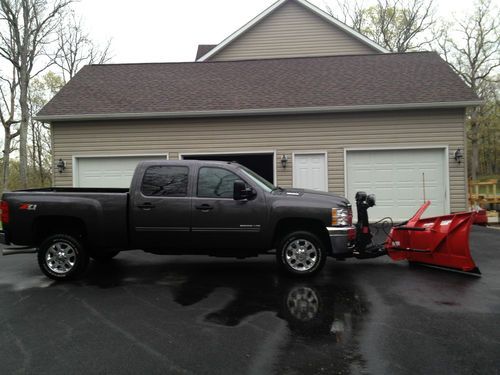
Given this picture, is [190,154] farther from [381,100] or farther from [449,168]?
[449,168]

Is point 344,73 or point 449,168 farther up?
point 344,73

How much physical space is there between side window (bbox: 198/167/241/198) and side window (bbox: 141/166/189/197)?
265mm

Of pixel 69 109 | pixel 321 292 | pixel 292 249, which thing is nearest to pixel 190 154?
pixel 69 109

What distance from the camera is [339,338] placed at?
4016 millimetres

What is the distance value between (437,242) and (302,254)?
2300 millimetres

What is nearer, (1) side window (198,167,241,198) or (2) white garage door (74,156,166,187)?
(1) side window (198,167,241,198)

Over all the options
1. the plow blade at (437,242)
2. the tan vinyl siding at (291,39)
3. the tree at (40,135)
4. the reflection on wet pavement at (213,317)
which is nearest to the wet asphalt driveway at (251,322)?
the reflection on wet pavement at (213,317)

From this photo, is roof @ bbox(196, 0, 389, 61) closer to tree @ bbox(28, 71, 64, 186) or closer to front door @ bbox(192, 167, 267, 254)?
front door @ bbox(192, 167, 267, 254)

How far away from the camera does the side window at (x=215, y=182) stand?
643 centimetres

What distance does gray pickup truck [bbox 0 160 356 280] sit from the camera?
Answer: 629 cm

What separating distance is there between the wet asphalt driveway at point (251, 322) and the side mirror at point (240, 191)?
4.33 feet

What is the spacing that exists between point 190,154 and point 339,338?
919 centimetres

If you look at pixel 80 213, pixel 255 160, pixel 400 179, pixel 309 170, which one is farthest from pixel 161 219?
pixel 255 160

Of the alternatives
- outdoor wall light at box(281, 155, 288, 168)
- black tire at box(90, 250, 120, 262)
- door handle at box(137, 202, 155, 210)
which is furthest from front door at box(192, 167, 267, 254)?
outdoor wall light at box(281, 155, 288, 168)
